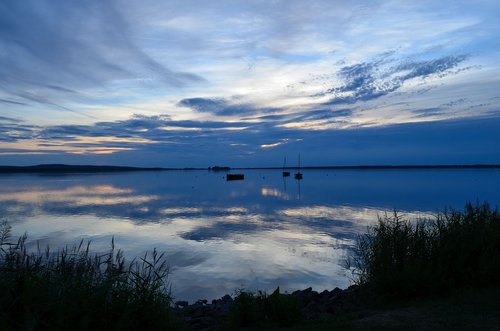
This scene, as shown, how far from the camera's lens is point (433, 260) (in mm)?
11070

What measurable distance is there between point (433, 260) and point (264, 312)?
5328 millimetres

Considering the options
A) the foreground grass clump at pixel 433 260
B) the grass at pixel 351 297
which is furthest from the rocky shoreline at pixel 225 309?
the foreground grass clump at pixel 433 260

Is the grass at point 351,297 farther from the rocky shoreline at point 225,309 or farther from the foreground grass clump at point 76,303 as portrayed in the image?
the rocky shoreline at point 225,309

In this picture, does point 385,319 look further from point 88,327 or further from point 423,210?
point 423,210

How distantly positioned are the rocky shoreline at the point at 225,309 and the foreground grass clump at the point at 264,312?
55 cm

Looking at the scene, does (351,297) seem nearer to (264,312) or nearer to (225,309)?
(264,312)

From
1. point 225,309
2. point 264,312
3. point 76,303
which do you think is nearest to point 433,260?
point 264,312

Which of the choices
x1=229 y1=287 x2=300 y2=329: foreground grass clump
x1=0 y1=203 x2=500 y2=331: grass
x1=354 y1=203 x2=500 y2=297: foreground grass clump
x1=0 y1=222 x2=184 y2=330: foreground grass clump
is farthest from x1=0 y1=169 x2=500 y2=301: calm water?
x1=0 y1=222 x2=184 y2=330: foreground grass clump

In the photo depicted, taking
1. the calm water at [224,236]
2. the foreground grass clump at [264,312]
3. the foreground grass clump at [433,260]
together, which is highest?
the foreground grass clump at [433,260]

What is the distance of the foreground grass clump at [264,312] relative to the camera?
29.1 feet

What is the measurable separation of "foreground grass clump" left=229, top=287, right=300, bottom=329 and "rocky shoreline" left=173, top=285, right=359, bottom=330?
0.55 m

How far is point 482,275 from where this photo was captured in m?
10.7

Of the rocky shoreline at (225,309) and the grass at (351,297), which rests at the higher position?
the grass at (351,297)

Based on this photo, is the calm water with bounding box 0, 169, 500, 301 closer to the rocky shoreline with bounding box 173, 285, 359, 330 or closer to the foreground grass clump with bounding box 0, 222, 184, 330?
the rocky shoreline with bounding box 173, 285, 359, 330
